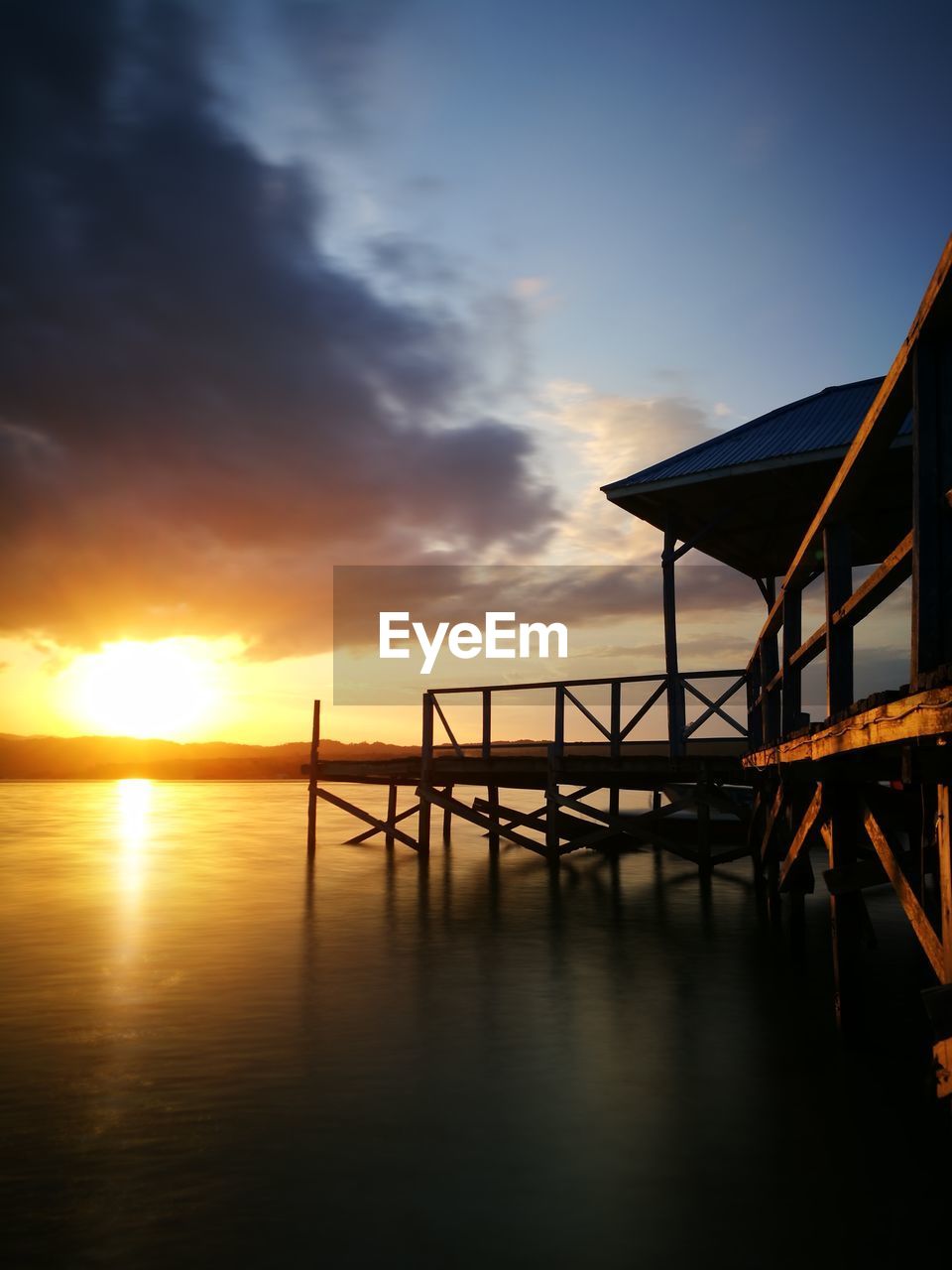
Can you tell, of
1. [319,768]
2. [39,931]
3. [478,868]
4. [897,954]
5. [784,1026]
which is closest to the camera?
[784,1026]

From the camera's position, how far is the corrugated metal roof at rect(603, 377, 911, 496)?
13.4 meters

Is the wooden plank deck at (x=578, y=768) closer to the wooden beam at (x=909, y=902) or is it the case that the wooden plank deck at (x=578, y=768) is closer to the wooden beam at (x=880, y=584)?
the wooden beam at (x=909, y=902)

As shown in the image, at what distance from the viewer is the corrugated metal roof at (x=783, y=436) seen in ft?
43.8

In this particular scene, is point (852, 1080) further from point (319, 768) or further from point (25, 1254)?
point (319, 768)

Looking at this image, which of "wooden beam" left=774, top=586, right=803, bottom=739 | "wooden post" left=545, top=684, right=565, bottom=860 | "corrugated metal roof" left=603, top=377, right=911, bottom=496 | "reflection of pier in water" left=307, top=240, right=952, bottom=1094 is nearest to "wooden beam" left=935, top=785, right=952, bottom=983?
"reflection of pier in water" left=307, top=240, right=952, bottom=1094

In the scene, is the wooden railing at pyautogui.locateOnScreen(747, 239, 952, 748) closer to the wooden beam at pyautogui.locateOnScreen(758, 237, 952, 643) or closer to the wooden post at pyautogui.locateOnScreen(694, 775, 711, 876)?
the wooden beam at pyautogui.locateOnScreen(758, 237, 952, 643)

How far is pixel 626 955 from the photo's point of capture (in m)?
11.9

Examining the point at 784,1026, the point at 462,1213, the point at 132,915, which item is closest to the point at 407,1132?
the point at 462,1213

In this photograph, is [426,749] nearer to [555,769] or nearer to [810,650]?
[555,769]

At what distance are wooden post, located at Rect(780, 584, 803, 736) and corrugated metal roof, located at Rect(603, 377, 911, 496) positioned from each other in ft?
15.8

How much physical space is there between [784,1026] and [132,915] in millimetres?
12566

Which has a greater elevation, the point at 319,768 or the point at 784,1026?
the point at 319,768

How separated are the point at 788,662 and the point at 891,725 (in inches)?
164

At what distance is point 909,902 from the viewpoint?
16.4 feet
